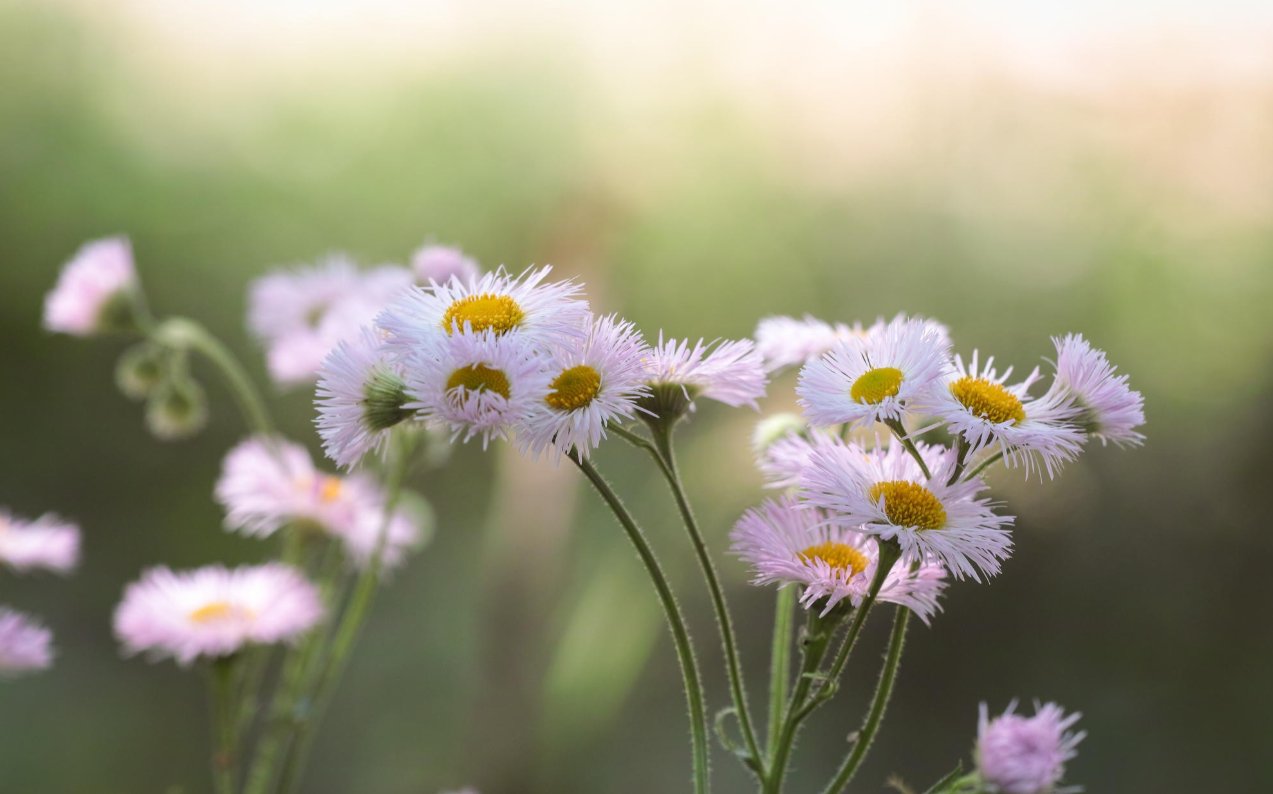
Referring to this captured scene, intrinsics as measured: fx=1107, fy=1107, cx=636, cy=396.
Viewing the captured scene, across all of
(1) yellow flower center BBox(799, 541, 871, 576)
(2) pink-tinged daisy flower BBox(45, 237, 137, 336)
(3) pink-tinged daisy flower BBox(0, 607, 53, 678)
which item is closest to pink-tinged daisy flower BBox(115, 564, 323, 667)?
(3) pink-tinged daisy flower BBox(0, 607, 53, 678)

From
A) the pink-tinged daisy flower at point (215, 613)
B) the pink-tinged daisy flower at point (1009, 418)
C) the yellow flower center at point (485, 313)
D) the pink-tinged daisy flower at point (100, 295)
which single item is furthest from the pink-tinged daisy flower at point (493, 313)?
the pink-tinged daisy flower at point (100, 295)

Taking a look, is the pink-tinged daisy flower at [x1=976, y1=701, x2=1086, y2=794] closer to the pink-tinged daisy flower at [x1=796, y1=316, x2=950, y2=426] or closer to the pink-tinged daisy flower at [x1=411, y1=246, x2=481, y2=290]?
the pink-tinged daisy flower at [x1=796, y1=316, x2=950, y2=426]

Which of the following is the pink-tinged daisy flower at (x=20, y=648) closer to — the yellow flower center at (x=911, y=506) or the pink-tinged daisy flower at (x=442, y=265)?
the pink-tinged daisy flower at (x=442, y=265)

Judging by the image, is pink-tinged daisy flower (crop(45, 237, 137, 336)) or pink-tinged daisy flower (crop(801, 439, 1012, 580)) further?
pink-tinged daisy flower (crop(45, 237, 137, 336))

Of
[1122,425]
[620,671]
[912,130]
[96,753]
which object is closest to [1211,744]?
[620,671]

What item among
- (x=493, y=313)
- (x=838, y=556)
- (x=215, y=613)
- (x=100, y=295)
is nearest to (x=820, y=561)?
(x=838, y=556)

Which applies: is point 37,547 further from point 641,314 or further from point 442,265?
point 641,314
